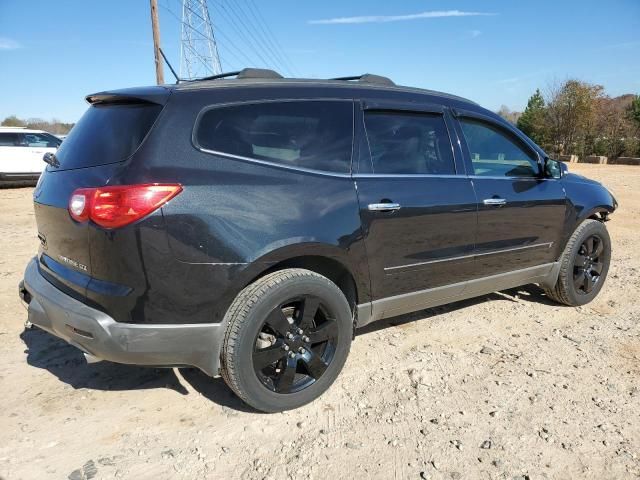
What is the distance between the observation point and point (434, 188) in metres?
3.29

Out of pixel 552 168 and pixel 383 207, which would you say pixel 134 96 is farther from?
pixel 552 168

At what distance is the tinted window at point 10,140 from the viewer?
13250 millimetres

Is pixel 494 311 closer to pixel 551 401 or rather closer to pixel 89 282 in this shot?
pixel 551 401

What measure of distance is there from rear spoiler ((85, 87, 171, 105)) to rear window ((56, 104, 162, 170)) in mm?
26

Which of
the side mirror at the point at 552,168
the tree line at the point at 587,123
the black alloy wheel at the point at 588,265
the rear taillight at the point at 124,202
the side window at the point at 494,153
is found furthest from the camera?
the tree line at the point at 587,123

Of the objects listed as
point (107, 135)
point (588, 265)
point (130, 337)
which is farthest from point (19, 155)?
point (588, 265)

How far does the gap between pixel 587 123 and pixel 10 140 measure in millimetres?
29401

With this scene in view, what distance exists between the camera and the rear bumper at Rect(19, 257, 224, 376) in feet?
7.67

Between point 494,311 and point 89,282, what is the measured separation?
340 centimetres

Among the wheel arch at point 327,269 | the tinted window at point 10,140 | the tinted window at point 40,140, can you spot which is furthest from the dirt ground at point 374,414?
the tinted window at point 40,140

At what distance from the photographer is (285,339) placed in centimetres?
270

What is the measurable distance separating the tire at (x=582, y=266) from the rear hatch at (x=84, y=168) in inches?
144

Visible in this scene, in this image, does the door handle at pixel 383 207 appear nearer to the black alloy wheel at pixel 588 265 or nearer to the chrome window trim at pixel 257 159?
the chrome window trim at pixel 257 159

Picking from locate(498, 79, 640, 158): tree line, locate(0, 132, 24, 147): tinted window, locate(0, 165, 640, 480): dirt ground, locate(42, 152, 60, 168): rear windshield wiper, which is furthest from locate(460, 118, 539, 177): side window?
locate(498, 79, 640, 158): tree line
